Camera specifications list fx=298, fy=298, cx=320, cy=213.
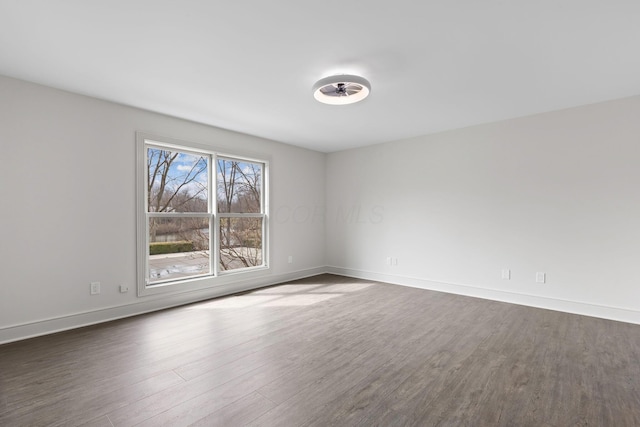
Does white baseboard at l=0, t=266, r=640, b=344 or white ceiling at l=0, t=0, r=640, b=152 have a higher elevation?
white ceiling at l=0, t=0, r=640, b=152

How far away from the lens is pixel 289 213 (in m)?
5.52

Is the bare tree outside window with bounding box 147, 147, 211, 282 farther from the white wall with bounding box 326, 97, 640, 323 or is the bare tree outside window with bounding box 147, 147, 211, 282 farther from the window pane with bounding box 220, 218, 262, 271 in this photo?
the white wall with bounding box 326, 97, 640, 323

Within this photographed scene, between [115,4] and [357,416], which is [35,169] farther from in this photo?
[357,416]

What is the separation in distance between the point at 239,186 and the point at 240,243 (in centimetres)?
94

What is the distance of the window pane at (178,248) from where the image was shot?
3883mm

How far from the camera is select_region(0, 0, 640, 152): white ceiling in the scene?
6.33ft

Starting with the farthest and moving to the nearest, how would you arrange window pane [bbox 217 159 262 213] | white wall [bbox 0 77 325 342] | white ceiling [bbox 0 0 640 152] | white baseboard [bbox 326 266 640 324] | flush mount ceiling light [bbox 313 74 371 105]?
window pane [bbox 217 159 262 213], white baseboard [bbox 326 266 640 324], white wall [bbox 0 77 325 342], flush mount ceiling light [bbox 313 74 371 105], white ceiling [bbox 0 0 640 152]

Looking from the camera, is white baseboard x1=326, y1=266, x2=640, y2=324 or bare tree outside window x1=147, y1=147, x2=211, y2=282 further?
bare tree outside window x1=147, y1=147, x2=211, y2=282

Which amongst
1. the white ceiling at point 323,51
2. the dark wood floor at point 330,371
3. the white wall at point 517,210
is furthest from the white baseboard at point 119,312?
the white ceiling at point 323,51

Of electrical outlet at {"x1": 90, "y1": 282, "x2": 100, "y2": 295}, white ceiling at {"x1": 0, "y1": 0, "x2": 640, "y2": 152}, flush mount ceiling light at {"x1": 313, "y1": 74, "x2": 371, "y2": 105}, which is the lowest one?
electrical outlet at {"x1": 90, "y1": 282, "x2": 100, "y2": 295}

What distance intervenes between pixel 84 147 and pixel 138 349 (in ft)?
7.32

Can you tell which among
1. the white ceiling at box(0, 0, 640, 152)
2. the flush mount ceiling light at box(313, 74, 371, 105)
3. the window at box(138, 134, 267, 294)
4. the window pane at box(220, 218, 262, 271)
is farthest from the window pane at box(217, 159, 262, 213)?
the flush mount ceiling light at box(313, 74, 371, 105)

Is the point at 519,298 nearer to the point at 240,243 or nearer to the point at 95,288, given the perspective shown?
the point at 240,243

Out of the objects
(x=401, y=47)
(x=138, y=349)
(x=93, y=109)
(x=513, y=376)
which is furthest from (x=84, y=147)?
(x=513, y=376)
